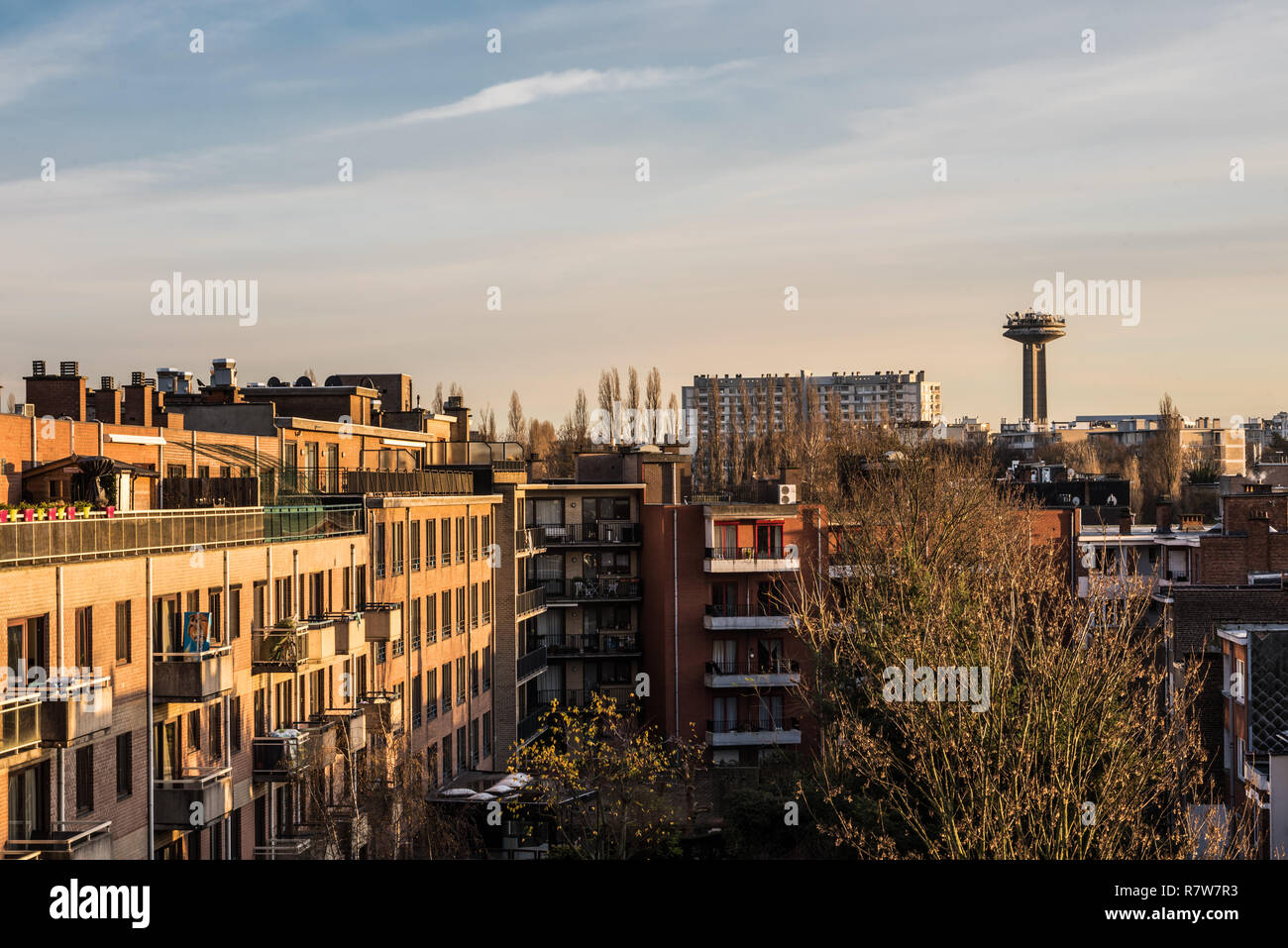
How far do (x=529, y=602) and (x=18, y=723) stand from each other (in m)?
33.7

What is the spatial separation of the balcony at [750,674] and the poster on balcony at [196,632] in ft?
91.4

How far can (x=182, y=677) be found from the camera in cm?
2283

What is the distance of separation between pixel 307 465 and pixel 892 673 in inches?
918

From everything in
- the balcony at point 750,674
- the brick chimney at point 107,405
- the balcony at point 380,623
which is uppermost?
the brick chimney at point 107,405

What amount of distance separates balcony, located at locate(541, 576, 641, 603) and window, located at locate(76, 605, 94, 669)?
112ft

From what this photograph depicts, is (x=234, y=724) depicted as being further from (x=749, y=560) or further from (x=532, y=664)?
(x=749, y=560)

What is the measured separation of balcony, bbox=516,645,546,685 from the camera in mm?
49188

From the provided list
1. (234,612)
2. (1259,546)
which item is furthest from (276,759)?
(1259,546)

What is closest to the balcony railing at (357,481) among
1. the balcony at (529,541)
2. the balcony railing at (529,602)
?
the balcony at (529,541)

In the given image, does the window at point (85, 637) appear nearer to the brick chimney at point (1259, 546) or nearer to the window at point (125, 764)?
the window at point (125, 764)

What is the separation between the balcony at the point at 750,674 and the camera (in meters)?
49.5

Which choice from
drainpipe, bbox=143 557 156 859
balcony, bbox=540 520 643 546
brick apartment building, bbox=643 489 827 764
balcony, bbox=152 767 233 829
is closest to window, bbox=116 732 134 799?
drainpipe, bbox=143 557 156 859

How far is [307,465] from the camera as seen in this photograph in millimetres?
43375

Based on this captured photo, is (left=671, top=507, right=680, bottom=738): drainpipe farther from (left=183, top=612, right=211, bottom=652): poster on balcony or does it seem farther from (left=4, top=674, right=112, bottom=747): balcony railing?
(left=4, top=674, right=112, bottom=747): balcony railing
